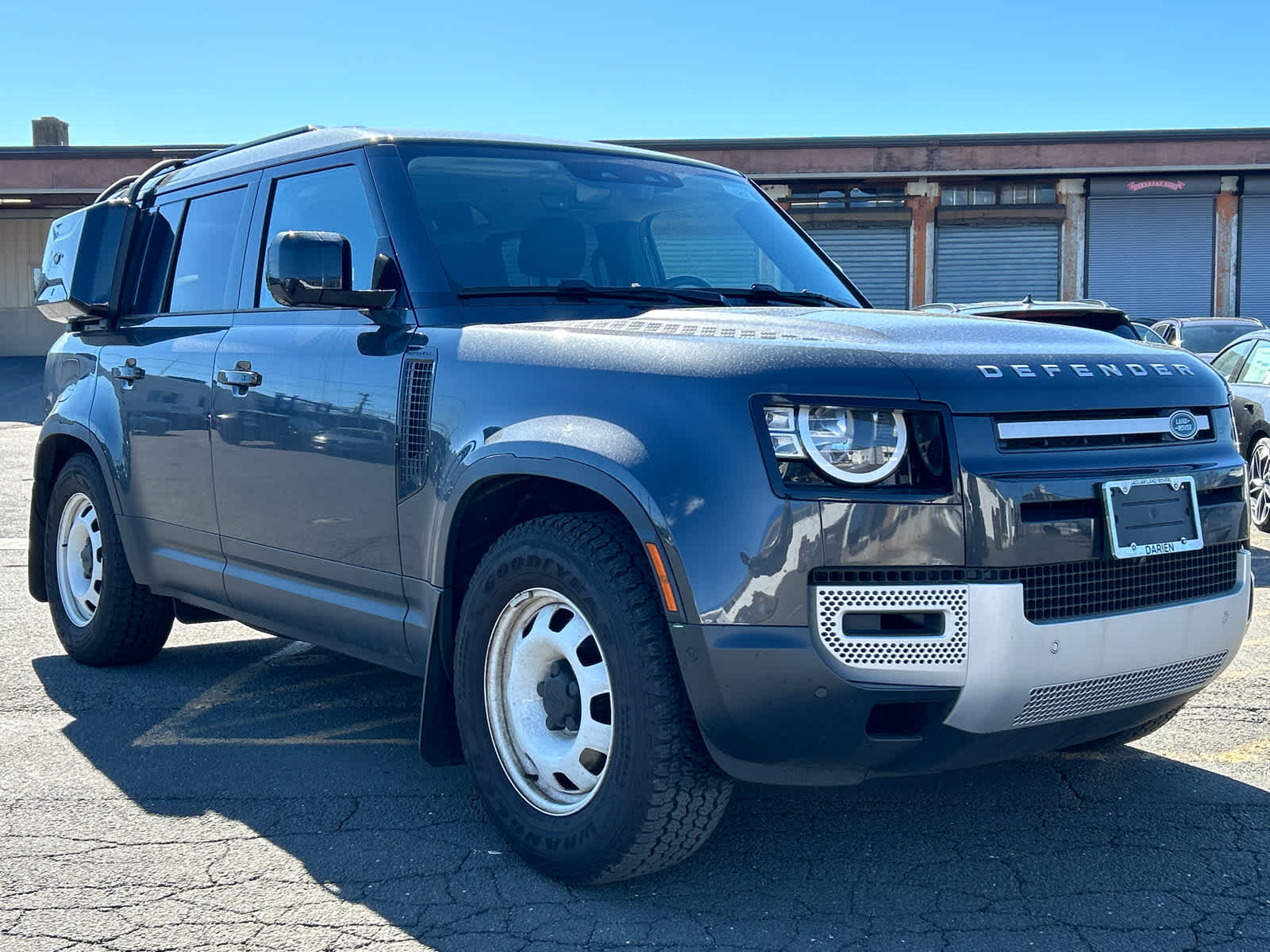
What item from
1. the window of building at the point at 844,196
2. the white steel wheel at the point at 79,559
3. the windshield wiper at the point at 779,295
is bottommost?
the white steel wheel at the point at 79,559

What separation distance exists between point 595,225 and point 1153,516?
2021mm

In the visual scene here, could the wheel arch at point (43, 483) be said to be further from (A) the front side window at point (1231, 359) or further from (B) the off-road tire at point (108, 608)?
(A) the front side window at point (1231, 359)

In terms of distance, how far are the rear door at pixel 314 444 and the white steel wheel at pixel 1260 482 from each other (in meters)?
7.89

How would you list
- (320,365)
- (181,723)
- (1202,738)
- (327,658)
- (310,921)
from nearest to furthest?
1. (310,921)
2. (320,365)
3. (1202,738)
4. (181,723)
5. (327,658)

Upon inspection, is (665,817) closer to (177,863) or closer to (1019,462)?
(1019,462)

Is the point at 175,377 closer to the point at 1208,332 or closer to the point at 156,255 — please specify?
the point at 156,255

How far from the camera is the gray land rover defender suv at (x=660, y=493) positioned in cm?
296

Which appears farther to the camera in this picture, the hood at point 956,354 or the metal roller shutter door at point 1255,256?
the metal roller shutter door at point 1255,256

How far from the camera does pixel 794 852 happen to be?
3.61 m

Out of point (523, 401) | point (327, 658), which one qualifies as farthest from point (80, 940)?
point (327, 658)

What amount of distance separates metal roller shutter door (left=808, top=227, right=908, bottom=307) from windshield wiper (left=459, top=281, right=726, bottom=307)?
2608cm

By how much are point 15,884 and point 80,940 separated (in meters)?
0.47

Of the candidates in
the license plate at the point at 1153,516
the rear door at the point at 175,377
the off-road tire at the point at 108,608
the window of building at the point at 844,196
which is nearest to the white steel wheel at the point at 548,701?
the license plate at the point at 1153,516

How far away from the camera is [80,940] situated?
313cm
